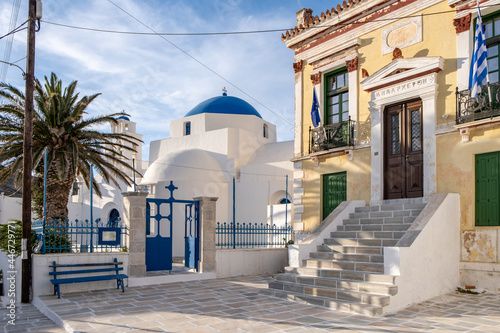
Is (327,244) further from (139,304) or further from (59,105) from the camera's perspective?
(59,105)

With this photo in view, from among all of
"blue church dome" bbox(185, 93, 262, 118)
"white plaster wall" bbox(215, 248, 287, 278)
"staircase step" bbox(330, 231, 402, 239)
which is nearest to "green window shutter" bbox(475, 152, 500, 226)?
"staircase step" bbox(330, 231, 402, 239)

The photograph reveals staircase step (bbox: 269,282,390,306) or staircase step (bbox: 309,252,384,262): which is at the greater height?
staircase step (bbox: 309,252,384,262)

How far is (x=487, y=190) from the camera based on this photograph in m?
9.74

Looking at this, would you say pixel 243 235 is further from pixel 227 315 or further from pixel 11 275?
pixel 11 275

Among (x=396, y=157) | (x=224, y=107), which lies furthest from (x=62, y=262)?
(x=224, y=107)

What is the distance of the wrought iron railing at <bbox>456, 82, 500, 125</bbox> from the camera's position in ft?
31.6

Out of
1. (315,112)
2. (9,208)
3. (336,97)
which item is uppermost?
(336,97)

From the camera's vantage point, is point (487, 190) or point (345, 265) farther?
point (487, 190)

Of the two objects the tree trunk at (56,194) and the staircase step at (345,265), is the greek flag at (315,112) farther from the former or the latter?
the tree trunk at (56,194)

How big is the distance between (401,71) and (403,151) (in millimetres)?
2067

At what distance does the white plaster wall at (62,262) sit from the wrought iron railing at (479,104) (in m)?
8.97

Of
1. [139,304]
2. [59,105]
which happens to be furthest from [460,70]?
[59,105]

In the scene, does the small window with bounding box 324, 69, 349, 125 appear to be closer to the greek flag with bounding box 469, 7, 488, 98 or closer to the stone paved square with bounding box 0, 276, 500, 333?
the greek flag with bounding box 469, 7, 488, 98

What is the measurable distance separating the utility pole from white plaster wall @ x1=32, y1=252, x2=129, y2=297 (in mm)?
171
